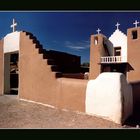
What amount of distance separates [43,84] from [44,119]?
6.10 feet

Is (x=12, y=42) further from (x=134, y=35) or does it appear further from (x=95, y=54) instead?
(x=134, y=35)

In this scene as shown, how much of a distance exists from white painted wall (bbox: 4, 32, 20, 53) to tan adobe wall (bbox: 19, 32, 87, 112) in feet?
1.10

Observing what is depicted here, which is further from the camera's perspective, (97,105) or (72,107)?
(72,107)

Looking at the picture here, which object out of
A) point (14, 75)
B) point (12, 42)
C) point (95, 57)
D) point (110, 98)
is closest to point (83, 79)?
point (110, 98)

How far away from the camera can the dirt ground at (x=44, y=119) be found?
5887 mm

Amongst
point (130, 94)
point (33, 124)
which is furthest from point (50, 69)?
point (130, 94)

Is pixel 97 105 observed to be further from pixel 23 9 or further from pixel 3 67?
pixel 3 67

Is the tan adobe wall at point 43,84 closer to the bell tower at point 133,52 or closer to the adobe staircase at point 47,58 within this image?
the adobe staircase at point 47,58

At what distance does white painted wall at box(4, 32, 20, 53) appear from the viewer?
9516 millimetres

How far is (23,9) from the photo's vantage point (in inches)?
229

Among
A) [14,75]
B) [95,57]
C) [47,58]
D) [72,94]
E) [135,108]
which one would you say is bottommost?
[135,108]

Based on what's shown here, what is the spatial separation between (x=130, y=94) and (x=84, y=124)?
1592 millimetres

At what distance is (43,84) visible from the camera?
809 centimetres

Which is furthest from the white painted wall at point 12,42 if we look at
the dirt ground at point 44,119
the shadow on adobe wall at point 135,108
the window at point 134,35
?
the shadow on adobe wall at point 135,108
